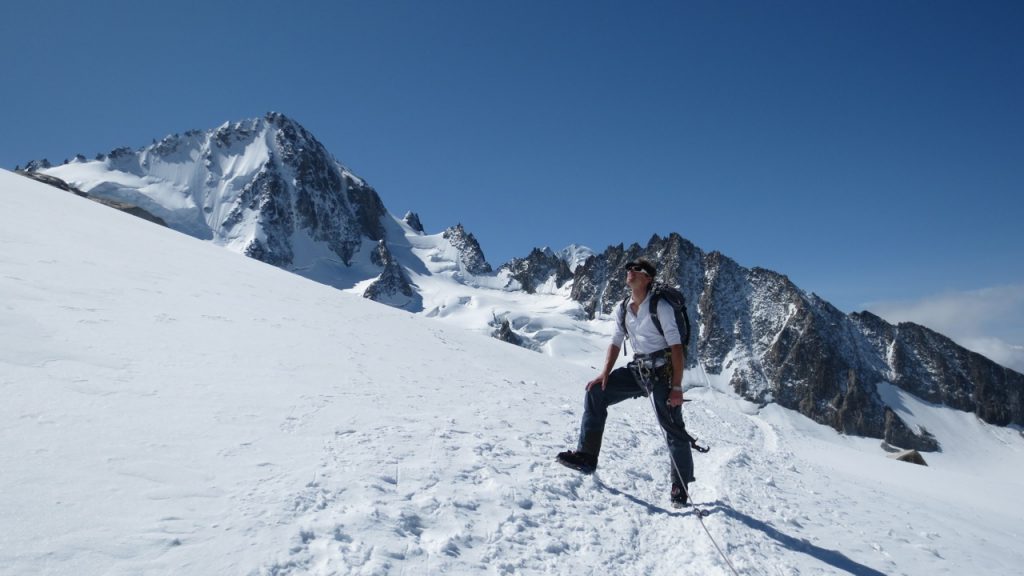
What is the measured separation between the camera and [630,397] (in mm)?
6645

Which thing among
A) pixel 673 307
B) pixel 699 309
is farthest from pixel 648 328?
pixel 699 309

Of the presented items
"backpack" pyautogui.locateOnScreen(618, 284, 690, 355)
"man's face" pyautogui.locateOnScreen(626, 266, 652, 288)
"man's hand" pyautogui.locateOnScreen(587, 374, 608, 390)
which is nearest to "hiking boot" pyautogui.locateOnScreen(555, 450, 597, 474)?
"man's hand" pyautogui.locateOnScreen(587, 374, 608, 390)

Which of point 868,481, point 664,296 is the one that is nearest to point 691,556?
point 664,296

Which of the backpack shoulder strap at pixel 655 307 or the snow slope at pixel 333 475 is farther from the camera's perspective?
the backpack shoulder strap at pixel 655 307

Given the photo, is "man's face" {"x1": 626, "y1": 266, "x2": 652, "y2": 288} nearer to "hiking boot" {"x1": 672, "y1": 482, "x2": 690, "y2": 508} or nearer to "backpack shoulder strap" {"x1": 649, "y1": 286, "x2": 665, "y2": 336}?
"backpack shoulder strap" {"x1": 649, "y1": 286, "x2": 665, "y2": 336}

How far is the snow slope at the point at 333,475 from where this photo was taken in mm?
3705

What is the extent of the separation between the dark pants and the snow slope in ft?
1.65

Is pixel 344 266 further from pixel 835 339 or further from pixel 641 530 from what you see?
pixel 641 530

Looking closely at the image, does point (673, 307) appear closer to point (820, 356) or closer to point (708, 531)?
point (708, 531)

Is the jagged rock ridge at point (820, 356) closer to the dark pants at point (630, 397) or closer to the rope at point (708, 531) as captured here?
the dark pants at point (630, 397)

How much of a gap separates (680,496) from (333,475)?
4.06 m

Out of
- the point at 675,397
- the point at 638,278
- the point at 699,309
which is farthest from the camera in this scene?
the point at 699,309

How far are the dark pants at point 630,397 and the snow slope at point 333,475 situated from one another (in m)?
0.50

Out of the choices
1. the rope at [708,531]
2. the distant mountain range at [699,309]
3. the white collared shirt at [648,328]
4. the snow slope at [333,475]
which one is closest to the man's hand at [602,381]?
the white collared shirt at [648,328]
